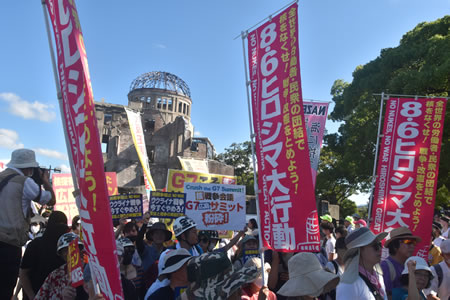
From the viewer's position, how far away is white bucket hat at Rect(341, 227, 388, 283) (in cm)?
271

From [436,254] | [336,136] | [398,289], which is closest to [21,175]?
[398,289]

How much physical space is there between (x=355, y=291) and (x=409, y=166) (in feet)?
14.9

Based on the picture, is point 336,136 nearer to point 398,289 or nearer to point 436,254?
point 436,254

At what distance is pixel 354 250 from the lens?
2902 mm

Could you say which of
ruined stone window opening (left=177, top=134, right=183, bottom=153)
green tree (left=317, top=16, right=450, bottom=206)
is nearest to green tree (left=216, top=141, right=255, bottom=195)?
ruined stone window opening (left=177, top=134, right=183, bottom=153)

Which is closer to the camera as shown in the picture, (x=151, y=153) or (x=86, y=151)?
(x=86, y=151)

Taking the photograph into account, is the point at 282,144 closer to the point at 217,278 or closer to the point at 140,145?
the point at 217,278

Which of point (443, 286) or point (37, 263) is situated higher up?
point (37, 263)

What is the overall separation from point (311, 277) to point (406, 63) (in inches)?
730

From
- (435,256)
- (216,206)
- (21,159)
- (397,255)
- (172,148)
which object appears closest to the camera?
(21,159)

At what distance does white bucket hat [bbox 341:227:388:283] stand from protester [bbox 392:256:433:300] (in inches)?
18.6

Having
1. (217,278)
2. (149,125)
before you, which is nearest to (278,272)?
(217,278)

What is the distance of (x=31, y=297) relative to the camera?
3.62 meters

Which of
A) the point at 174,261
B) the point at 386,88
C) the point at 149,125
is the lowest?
the point at 174,261
